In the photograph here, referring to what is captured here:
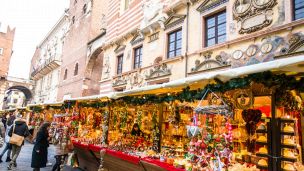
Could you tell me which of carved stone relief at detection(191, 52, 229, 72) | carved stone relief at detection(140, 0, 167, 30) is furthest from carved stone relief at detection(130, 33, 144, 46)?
carved stone relief at detection(191, 52, 229, 72)

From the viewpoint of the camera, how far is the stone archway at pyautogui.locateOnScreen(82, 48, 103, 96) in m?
20.5

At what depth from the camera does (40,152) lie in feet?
22.0

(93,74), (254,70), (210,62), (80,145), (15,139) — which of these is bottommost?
(80,145)

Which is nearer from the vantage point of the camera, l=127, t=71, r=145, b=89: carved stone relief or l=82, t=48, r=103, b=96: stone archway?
l=127, t=71, r=145, b=89: carved stone relief

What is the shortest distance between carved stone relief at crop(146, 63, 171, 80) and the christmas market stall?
290 centimetres

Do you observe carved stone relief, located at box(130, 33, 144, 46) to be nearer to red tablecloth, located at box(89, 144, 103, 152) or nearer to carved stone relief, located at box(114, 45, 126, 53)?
carved stone relief, located at box(114, 45, 126, 53)

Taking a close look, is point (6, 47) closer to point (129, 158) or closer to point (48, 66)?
point (48, 66)

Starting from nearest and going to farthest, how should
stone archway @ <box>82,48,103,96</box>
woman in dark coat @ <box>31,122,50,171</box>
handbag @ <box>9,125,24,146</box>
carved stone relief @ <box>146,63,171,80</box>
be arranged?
1. woman in dark coat @ <box>31,122,50,171</box>
2. handbag @ <box>9,125,24,146</box>
3. carved stone relief @ <box>146,63,171,80</box>
4. stone archway @ <box>82,48,103,96</box>

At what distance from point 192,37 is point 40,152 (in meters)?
6.98

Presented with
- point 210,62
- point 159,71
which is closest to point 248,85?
point 210,62

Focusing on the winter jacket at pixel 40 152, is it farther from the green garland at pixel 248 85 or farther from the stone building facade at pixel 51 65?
the stone building facade at pixel 51 65

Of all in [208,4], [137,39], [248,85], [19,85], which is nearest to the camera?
[248,85]

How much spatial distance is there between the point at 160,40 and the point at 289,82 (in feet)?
28.4

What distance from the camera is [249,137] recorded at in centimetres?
567
